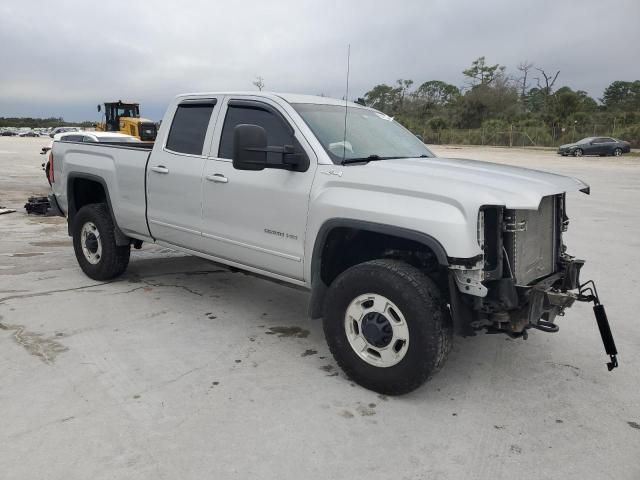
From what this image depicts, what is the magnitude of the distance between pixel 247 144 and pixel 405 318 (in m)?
1.50

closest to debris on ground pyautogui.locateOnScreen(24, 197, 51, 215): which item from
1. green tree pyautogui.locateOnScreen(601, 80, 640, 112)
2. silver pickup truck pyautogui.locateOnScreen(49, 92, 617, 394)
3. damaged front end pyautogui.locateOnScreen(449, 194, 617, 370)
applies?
silver pickup truck pyautogui.locateOnScreen(49, 92, 617, 394)

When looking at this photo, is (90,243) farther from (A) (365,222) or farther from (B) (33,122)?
(B) (33,122)

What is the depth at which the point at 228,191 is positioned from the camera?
14.3 feet

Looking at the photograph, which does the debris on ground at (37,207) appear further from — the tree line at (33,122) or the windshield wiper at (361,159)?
the tree line at (33,122)

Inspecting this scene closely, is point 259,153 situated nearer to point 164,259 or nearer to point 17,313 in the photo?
point 17,313

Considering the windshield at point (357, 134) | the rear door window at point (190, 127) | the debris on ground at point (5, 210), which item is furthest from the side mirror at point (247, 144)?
the debris on ground at point (5, 210)

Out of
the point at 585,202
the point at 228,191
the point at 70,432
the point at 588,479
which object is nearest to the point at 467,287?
the point at 588,479

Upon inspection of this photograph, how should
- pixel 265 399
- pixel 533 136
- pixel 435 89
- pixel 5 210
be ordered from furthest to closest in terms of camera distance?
1. pixel 435 89
2. pixel 533 136
3. pixel 5 210
4. pixel 265 399

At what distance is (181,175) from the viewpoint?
4766 millimetres

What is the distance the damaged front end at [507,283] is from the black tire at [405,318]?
160 mm

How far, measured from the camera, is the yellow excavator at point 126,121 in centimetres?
2470

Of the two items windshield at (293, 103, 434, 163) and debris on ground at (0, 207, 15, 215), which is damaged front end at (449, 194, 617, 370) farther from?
debris on ground at (0, 207, 15, 215)

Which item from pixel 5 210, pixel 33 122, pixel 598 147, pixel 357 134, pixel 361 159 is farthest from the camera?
Answer: pixel 33 122

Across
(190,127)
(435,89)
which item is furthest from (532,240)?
(435,89)
